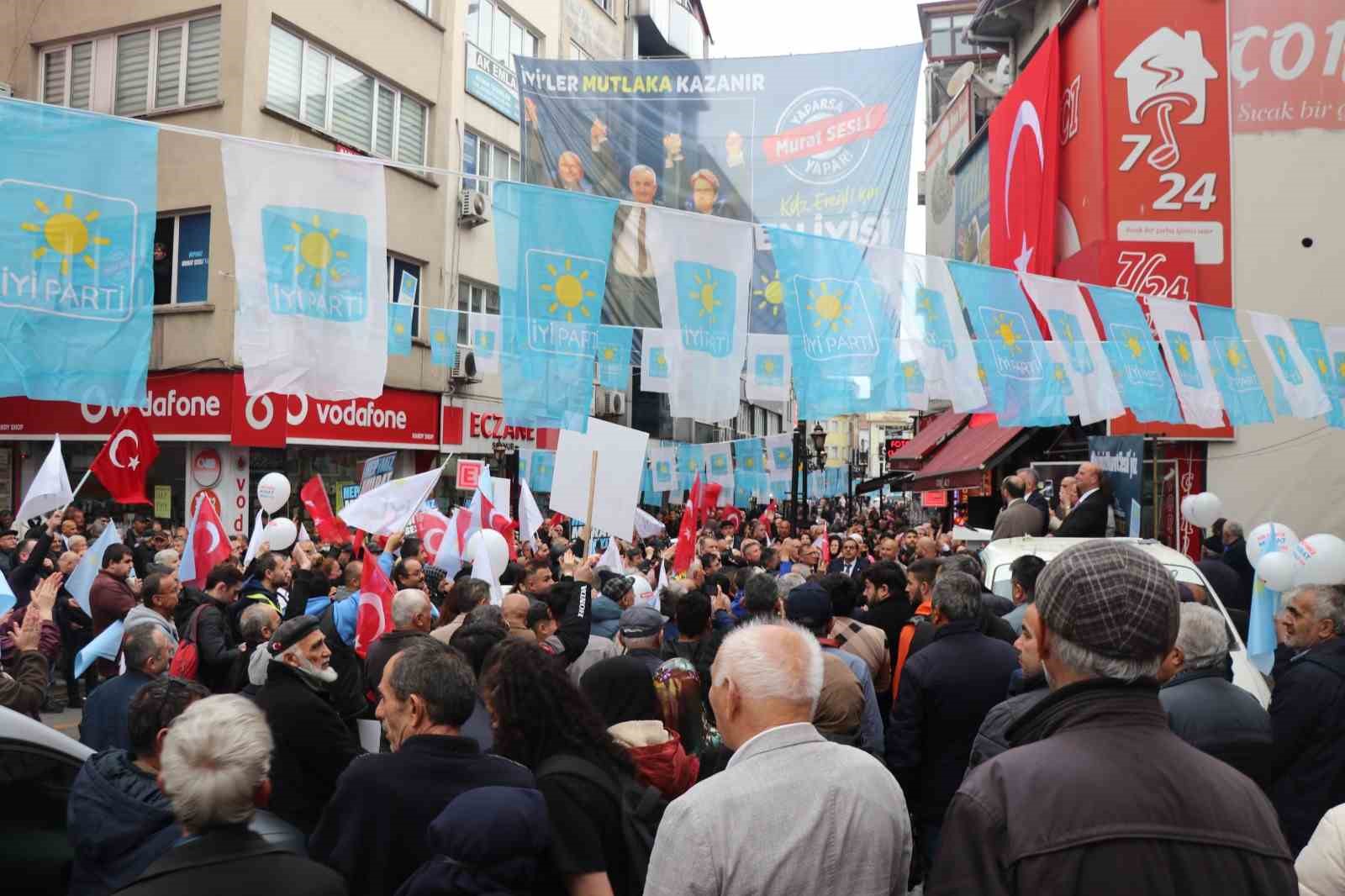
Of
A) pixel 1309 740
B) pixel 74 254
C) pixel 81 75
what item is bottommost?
pixel 1309 740

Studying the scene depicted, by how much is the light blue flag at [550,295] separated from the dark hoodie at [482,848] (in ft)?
18.3

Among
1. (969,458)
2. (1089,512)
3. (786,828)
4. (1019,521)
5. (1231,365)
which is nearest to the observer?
(786,828)

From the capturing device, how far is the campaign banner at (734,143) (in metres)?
15.7

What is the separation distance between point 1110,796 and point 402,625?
4.92 metres

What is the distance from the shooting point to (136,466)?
36.9ft

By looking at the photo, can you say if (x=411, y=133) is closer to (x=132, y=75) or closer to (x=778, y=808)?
(x=132, y=75)

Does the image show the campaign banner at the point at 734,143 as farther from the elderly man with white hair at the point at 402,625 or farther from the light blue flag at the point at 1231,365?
the elderly man with white hair at the point at 402,625

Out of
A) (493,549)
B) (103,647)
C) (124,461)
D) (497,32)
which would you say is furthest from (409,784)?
(497,32)

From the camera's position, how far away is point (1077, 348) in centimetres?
1080

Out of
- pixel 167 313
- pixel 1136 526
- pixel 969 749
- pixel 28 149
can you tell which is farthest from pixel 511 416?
pixel 167 313

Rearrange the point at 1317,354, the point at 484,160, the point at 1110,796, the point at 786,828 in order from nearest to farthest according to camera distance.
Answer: the point at 1110,796
the point at 786,828
the point at 1317,354
the point at 484,160

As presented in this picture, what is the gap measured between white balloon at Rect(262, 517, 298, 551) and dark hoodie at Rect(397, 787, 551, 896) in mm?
8440

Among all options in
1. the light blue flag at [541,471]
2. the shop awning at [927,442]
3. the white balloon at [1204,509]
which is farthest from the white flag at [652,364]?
the shop awning at [927,442]

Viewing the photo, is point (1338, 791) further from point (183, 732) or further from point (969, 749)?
point (183, 732)
